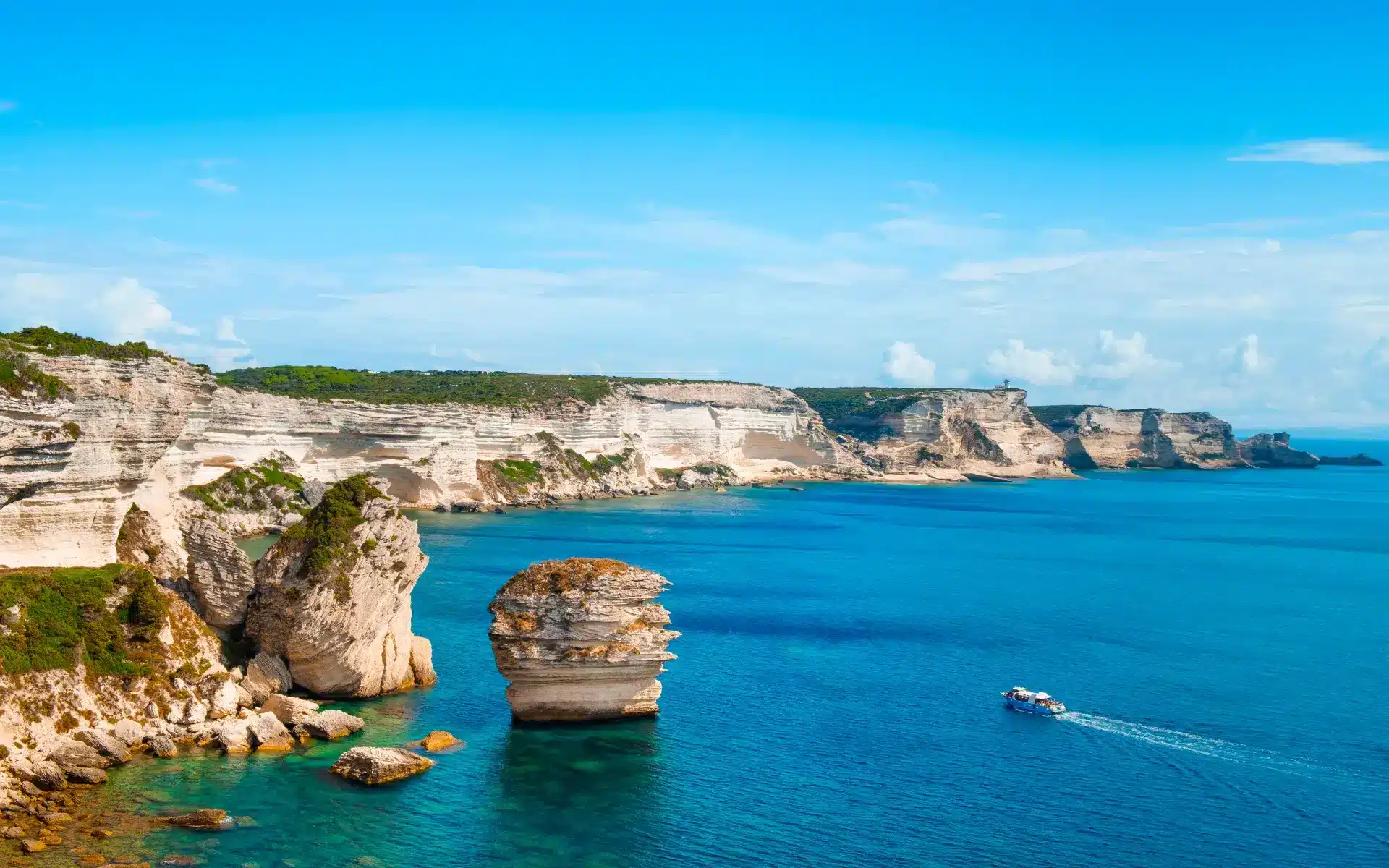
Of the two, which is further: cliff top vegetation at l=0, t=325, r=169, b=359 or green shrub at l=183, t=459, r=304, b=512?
green shrub at l=183, t=459, r=304, b=512

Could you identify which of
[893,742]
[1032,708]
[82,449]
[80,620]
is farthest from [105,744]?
[1032,708]

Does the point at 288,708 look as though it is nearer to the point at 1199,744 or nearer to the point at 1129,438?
the point at 1199,744

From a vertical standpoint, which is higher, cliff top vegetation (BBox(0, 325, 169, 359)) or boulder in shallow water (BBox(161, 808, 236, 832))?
cliff top vegetation (BBox(0, 325, 169, 359))

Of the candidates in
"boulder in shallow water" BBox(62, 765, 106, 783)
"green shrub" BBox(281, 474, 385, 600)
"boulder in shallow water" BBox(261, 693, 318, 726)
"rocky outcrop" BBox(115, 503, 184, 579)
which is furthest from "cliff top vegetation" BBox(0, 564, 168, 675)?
Answer: "green shrub" BBox(281, 474, 385, 600)

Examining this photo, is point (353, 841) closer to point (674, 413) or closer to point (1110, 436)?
point (674, 413)

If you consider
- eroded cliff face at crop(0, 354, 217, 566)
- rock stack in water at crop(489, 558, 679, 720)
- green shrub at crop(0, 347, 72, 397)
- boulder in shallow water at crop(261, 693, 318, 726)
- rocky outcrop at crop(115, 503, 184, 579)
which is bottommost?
boulder in shallow water at crop(261, 693, 318, 726)

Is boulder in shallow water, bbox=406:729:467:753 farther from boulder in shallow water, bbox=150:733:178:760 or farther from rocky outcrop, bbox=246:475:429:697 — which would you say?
boulder in shallow water, bbox=150:733:178:760

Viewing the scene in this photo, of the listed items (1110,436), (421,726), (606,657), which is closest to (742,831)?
(606,657)

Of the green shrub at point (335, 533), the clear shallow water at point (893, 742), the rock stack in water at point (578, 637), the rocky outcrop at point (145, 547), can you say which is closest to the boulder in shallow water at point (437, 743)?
the clear shallow water at point (893, 742)
